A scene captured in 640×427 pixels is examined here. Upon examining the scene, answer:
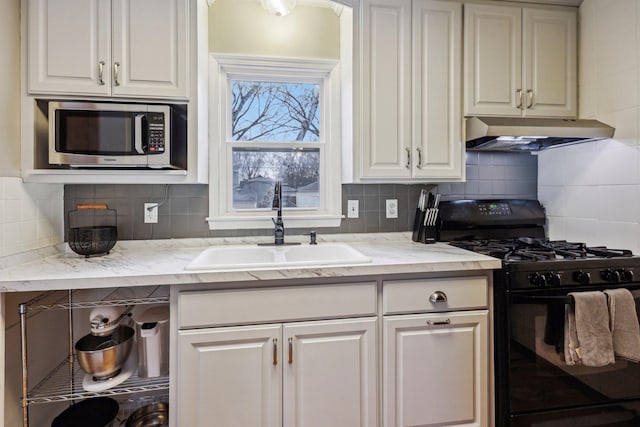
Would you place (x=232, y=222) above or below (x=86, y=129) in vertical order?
below

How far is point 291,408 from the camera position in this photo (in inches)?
55.9

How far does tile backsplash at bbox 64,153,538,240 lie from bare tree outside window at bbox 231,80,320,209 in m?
0.21

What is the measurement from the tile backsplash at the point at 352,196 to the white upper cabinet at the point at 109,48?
57cm

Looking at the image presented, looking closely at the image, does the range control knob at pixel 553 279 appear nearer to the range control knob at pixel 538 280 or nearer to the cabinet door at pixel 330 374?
the range control knob at pixel 538 280

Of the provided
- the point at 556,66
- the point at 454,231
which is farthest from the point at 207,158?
the point at 556,66

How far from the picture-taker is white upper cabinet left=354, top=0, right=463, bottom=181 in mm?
1832

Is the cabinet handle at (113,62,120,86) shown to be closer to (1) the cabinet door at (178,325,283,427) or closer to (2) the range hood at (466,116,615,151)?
(1) the cabinet door at (178,325,283,427)

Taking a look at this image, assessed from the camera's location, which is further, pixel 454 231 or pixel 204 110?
pixel 454 231

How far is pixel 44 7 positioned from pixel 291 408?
83.0 inches

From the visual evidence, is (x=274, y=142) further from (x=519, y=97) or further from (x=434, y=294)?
(x=519, y=97)

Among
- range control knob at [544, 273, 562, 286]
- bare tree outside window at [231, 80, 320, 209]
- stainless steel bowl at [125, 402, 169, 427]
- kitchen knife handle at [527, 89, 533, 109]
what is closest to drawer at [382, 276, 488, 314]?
range control knob at [544, 273, 562, 286]

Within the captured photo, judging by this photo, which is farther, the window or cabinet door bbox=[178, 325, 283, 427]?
the window

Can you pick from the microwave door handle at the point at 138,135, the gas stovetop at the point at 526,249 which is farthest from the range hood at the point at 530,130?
the microwave door handle at the point at 138,135

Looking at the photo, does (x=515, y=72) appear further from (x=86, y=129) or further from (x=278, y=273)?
(x=86, y=129)
